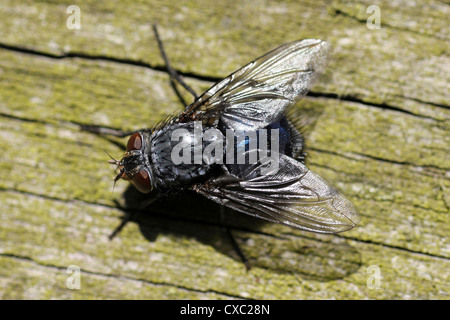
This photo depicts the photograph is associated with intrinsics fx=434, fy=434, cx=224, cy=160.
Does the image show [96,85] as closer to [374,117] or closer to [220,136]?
[220,136]

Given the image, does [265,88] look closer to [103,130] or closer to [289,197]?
[289,197]

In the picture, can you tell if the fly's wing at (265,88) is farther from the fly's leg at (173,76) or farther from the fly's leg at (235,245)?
the fly's leg at (235,245)

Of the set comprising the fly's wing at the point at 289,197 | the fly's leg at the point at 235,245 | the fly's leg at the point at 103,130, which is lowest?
the fly's leg at the point at 235,245

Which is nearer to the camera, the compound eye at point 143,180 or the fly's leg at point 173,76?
the compound eye at point 143,180

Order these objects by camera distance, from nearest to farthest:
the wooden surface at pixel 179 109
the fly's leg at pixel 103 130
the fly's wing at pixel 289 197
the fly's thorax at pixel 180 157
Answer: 1. the fly's wing at pixel 289 197
2. the fly's thorax at pixel 180 157
3. the wooden surface at pixel 179 109
4. the fly's leg at pixel 103 130

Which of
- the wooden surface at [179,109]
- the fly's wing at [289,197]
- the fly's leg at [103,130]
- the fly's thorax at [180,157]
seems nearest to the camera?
the fly's wing at [289,197]

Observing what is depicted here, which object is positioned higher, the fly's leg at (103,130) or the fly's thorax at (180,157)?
the fly's leg at (103,130)

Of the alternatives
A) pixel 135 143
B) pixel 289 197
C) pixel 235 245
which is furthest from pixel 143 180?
pixel 289 197

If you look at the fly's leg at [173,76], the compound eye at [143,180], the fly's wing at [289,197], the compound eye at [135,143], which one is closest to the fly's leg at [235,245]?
the fly's wing at [289,197]
